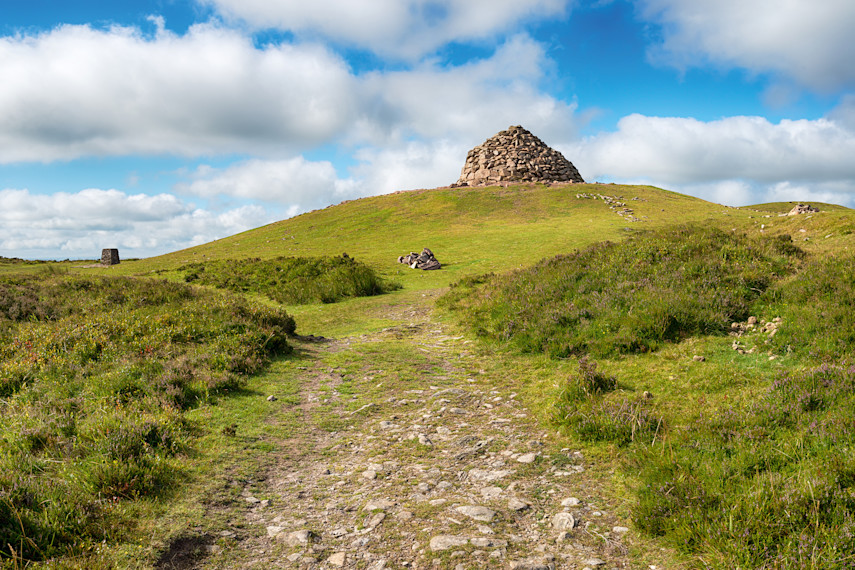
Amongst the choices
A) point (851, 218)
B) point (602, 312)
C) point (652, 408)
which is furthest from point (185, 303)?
point (851, 218)

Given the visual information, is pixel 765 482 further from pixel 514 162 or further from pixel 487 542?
pixel 514 162

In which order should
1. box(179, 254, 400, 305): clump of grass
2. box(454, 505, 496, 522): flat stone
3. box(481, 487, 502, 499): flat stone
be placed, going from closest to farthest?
box(454, 505, 496, 522): flat stone, box(481, 487, 502, 499): flat stone, box(179, 254, 400, 305): clump of grass

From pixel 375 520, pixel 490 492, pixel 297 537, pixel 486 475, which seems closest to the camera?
pixel 297 537

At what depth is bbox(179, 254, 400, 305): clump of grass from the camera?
23188 millimetres

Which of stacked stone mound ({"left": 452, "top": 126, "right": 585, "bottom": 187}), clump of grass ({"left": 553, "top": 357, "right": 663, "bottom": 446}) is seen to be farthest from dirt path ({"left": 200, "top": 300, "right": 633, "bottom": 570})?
stacked stone mound ({"left": 452, "top": 126, "right": 585, "bottom": 187})

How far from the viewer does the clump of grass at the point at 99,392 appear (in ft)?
15.9

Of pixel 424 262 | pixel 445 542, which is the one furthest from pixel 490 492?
pixel 424 262

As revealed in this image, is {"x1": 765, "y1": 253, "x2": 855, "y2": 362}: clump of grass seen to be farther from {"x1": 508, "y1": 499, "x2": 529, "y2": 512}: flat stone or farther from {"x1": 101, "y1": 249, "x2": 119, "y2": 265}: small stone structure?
{"x1": 101, "y1": 249, "x2": 119, "y2": 265}: small stone structure

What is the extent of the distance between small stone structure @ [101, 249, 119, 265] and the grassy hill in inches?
1156

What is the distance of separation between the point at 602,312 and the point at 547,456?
592 centimetres

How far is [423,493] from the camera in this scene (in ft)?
19.4

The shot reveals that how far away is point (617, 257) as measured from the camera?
15477mm

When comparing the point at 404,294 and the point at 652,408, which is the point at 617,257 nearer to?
the point at 652,408

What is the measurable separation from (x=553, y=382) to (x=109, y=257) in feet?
164
